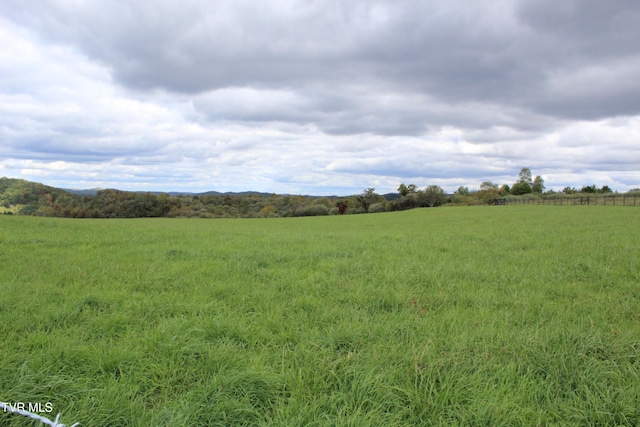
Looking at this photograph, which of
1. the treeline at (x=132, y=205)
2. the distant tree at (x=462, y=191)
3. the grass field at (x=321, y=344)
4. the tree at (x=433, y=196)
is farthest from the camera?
the distant tree at (x=462, y=191)

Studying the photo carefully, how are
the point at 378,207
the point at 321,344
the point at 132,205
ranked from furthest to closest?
1. the point at 378,207
2. the point at 132,205
3. the point at 321,344

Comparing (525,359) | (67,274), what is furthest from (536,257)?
(67,274)

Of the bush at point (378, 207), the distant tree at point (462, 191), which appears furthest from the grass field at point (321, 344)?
the distant tree at point (462, 191)

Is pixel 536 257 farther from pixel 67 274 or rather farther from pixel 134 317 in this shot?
pixel 67 274

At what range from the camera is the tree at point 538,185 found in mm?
106750

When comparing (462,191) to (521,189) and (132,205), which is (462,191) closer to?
(521,189)

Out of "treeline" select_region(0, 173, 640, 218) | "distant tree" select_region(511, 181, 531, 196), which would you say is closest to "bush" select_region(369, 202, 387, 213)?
"treeline" select_region(0, 173, 640, 218)

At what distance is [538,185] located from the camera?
109m

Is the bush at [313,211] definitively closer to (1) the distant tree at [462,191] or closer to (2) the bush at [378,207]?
(2) the bush at [378,207]

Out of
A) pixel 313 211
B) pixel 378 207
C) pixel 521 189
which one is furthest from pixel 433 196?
pixel 521 189

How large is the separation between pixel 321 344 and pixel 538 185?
126180 mm

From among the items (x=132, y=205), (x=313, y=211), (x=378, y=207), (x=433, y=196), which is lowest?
(x=313, y=211)

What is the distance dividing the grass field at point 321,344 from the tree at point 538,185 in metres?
117

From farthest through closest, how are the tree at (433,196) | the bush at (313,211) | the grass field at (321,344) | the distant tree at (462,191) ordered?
the distant tree at (462,191)
the tree at (433,196)
the bush at (313,211)
the grass field at (321,344)
